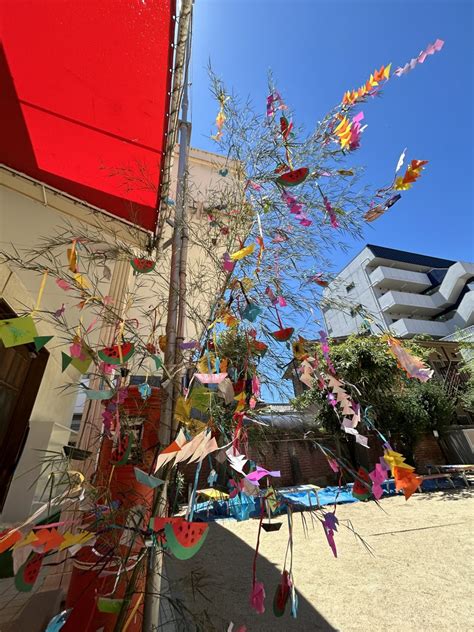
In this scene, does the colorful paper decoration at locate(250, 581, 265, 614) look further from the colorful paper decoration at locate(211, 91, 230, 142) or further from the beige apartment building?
the colorful paper decoration at locate(211, 91, 230, 142)

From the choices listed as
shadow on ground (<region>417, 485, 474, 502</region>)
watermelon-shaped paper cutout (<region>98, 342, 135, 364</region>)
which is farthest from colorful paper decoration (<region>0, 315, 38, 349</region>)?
shadow on ground (<region>417, 485, 474, 502</region>)

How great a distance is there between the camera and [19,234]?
117 inches

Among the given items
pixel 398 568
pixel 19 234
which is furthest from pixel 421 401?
pixel 19 234

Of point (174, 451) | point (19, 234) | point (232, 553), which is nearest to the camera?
point (174, 451)

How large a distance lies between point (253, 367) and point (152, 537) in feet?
2.02

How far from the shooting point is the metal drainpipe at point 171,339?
0.79m

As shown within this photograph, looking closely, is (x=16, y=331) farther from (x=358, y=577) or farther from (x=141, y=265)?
(x=358, y=577)

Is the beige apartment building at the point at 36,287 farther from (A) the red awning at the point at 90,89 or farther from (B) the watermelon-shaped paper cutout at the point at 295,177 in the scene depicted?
(B) the watermelon-shaped paper cutout at the point at 295,177

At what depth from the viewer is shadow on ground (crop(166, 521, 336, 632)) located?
5.39ft

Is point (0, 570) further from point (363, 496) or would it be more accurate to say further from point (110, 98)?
point (110, 98)

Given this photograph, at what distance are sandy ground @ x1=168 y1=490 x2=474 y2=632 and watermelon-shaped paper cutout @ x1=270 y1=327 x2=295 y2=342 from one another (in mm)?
835

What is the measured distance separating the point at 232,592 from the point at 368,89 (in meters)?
4.00

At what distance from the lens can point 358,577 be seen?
2912 millimetres

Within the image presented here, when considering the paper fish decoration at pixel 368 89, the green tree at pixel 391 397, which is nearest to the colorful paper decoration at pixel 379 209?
the paper fish decoration at pixel 368 89
